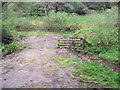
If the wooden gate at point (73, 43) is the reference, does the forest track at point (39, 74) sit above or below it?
below

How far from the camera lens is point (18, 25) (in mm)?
8977

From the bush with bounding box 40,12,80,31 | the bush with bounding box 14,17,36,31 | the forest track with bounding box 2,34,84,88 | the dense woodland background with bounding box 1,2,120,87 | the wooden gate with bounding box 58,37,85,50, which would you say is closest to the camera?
the forest track with bounding box 2,34,84,88

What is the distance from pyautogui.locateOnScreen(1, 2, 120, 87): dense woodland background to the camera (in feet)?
10.7

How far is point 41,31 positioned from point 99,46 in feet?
18.4

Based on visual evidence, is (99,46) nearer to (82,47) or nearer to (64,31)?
(82,47)

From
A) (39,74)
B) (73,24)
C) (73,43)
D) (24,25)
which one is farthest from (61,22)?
(39,74)

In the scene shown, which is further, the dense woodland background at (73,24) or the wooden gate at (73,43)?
the wooden gate at (73,43)

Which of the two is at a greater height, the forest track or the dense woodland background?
the dense woodland background

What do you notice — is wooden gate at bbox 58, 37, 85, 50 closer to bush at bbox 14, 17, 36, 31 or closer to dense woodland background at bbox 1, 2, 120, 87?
dense woodland background at bbox 1, 2, 120, 87

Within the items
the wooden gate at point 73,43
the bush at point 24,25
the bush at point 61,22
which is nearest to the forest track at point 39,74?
the wooden gate at point 73,43

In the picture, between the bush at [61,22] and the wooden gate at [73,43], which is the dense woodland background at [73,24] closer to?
the bush at [61,22]

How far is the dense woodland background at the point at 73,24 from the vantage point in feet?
10.7

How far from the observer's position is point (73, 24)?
27.5 ft

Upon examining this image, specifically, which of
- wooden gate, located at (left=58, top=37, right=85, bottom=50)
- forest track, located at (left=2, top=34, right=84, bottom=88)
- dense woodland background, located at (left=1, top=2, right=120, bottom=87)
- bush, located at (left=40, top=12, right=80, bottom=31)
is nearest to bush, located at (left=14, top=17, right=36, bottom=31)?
dense woodland background, located at (left=1, top=2, right=120, bottom=87)
